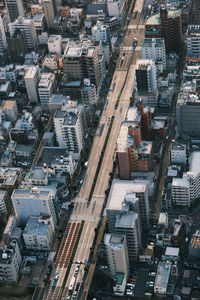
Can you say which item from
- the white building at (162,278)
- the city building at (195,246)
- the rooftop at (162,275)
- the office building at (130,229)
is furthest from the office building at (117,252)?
the city building at (195,246)

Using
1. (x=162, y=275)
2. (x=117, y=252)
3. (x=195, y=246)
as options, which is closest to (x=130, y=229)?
(x=117, y=252)

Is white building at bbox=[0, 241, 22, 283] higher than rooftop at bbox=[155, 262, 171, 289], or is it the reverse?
rooftop at bbox=[155, 262, 171, 289]

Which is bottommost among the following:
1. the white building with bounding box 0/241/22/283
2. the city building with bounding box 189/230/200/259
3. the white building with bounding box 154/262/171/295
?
the white building with bounding box 0/241/22/283

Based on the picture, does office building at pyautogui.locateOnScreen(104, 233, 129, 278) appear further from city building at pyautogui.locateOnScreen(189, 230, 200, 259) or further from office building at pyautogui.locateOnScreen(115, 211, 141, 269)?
city building at pyautogui.locateOnScreen(189, 230, 200, 259)

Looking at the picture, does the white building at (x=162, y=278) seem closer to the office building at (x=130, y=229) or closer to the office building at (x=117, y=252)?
the office building at (x=130, y=229)

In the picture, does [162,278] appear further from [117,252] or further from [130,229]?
[130,229]

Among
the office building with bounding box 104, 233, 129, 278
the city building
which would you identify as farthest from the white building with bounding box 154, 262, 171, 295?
Answer: the office building with bounding box 104, 233, 129, 278

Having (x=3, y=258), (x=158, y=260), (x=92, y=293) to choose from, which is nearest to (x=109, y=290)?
(x=92, y=293)
